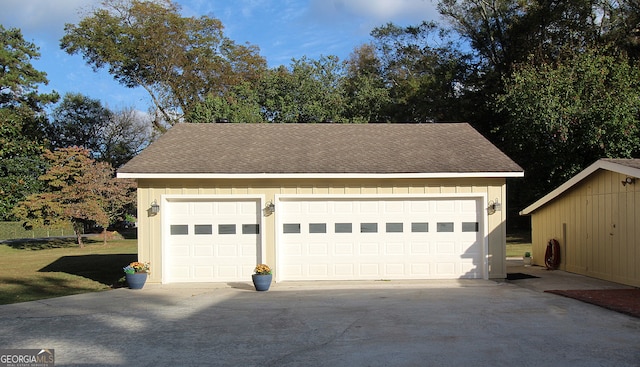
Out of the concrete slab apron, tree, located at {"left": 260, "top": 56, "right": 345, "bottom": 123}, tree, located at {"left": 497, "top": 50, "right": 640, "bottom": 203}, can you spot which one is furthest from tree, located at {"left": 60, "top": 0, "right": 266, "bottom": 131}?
the concrete slab apron

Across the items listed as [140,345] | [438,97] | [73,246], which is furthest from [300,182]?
[73,246]

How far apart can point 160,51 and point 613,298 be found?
32730 mm

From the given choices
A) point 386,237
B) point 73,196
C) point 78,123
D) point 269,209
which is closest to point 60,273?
point 269,209

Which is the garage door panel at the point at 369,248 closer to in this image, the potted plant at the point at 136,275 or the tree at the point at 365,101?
the potted plant at the point at 136,275

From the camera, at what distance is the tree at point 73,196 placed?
2770cm

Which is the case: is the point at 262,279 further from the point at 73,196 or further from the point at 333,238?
the point at 73,196

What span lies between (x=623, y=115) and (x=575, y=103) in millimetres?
1828

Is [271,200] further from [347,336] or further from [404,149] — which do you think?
[347,336]

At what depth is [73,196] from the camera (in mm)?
28000

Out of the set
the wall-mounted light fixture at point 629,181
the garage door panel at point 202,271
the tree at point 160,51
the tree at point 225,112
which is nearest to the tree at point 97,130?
the tree at point 160,51

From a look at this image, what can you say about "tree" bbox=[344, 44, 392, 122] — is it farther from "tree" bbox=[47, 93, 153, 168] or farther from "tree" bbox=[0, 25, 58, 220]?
"tree" bbox=[0, 25, 58, 220]

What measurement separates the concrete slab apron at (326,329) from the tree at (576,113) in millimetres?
12580

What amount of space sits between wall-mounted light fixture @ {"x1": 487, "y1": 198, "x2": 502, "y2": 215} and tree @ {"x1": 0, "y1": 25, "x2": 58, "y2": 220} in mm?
32887

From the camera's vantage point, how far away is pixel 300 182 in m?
12.8
